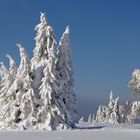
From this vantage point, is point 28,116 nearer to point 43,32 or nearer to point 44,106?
point 44,106

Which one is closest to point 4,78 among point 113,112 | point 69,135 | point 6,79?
point 6,79

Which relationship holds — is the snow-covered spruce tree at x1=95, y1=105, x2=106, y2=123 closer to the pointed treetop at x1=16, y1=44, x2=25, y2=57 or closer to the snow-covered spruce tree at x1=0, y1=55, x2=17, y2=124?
the snow-covered spruce tree at x1=0, y1=55, x2=17, y2=124

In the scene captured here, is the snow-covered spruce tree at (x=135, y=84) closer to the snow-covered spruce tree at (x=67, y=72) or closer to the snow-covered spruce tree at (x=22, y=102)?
the snow-covered spruce tree at (x=67, y=72)

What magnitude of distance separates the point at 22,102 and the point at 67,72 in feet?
18.2

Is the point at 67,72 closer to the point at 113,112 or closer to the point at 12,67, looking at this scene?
the point at 12,67

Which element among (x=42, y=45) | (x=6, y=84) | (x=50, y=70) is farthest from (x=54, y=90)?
(x=6, y=84)

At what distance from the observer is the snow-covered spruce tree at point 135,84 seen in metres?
59.1

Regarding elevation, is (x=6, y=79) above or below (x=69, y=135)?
above

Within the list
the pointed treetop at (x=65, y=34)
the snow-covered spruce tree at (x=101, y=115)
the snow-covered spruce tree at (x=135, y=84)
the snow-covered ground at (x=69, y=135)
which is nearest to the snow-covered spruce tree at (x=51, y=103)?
the pointed treetop at (x=65, y=34)

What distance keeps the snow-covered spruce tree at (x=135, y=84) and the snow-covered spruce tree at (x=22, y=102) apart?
15.1 meters

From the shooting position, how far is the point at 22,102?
4806 centimetres

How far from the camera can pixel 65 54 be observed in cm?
5062

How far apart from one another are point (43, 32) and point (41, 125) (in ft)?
30.8

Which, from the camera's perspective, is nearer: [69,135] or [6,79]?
[69,135]
